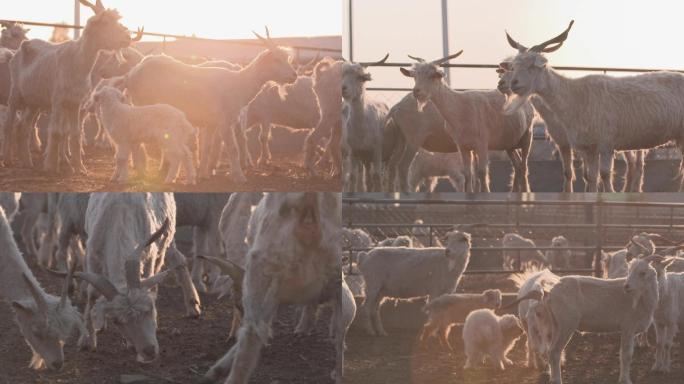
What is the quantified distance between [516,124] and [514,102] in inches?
5.7

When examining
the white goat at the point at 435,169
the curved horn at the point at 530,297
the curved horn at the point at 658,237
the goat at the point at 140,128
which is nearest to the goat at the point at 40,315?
the goat at the point at 140,128

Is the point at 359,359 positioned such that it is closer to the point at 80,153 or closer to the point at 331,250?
the point at 331,250

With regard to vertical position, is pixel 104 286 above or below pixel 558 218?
below

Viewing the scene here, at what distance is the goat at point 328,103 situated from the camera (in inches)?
201

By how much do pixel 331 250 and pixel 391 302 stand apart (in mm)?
1604

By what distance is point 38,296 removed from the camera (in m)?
5.50

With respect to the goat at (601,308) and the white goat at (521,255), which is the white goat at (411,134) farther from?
the white goat at (521,255)

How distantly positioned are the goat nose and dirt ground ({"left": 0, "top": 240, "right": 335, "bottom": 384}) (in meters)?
0.06

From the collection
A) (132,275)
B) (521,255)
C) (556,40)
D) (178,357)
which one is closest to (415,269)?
(521,255)

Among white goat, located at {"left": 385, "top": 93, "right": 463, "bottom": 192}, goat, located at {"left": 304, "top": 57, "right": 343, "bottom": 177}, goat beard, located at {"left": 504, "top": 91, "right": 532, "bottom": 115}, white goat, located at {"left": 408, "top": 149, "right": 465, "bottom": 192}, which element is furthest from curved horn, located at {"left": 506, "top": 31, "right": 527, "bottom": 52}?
goat, located at {"left": 304, "top": 57, "right": 343, "bottom": 177}

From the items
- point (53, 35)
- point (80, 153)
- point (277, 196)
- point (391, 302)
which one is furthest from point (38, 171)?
point (391, 302)

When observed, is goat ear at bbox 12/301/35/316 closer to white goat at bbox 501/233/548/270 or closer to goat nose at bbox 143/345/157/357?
goat nose at bbox 143/345/157/357

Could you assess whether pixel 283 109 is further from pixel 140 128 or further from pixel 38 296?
pixel 38 296

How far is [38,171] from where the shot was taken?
16.0 feet
